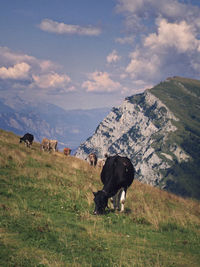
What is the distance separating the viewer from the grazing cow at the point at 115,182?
1522 centimetres

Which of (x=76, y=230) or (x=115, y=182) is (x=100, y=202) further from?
(x=76, y=230)

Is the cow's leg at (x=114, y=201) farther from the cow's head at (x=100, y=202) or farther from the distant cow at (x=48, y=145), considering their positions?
the distant cow at (x=48, y=145)

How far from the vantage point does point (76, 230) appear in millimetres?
10984

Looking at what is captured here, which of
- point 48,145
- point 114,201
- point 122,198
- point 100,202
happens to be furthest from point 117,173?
point 48,145

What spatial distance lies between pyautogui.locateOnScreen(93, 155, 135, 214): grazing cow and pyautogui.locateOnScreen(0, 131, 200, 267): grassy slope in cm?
71

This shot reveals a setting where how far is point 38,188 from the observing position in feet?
54.6

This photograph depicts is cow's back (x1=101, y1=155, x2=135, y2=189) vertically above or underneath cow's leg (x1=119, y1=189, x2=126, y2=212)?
above

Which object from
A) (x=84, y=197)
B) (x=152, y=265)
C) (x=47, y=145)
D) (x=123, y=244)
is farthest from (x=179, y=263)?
(x=47, y=145)

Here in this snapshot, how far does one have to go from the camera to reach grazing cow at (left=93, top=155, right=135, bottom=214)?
1522 cm

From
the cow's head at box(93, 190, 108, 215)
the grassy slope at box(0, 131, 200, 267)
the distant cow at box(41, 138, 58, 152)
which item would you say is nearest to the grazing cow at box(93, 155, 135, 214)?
the cow's head at box(93, 190, 108, 215)

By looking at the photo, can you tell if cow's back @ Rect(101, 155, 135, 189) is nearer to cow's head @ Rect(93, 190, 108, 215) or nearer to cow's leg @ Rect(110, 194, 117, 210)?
cow's leg @ Rect(110, 194, 117, 210)

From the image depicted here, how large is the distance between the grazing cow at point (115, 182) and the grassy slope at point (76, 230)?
71 centimetres

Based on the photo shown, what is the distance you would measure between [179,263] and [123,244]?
2.13m

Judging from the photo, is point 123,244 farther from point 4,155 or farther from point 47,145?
point 47,145
